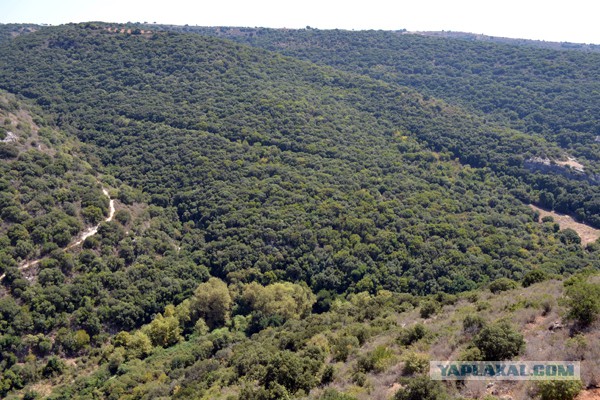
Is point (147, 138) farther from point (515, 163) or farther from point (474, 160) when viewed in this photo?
point (515, 163)

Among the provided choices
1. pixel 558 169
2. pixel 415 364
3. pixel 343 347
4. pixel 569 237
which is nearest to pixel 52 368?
pixel 343 347

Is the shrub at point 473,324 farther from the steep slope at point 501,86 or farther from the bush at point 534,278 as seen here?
the steep slope at point 501,86

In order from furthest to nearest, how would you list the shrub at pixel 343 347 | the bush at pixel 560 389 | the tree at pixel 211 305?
1. the tree at pixel 211 305
2. the shrub at pixel 343 347
3. the bush at pixel 560 389

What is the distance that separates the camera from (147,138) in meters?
76.6

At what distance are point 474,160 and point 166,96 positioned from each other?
212 ft

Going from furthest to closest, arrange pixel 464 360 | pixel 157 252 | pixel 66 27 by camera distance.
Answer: pixel 66 27, pixel 157 252, pixel 464 360

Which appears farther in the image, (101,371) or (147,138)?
(147,138)

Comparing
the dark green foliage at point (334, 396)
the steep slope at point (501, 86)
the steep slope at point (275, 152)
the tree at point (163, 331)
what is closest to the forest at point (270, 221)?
the tree at point (163, 331)

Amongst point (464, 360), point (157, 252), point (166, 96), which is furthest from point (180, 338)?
Answer: point (166, 96)

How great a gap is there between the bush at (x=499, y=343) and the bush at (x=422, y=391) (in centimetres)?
307

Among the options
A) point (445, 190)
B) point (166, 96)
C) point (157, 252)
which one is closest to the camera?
point (157, 252)

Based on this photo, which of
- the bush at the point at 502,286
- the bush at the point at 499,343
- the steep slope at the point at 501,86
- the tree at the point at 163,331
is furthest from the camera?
the steep slope at the point at 501,86

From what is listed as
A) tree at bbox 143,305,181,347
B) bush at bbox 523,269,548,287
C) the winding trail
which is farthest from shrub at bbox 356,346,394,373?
the winding trail

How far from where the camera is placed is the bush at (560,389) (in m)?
13.2
